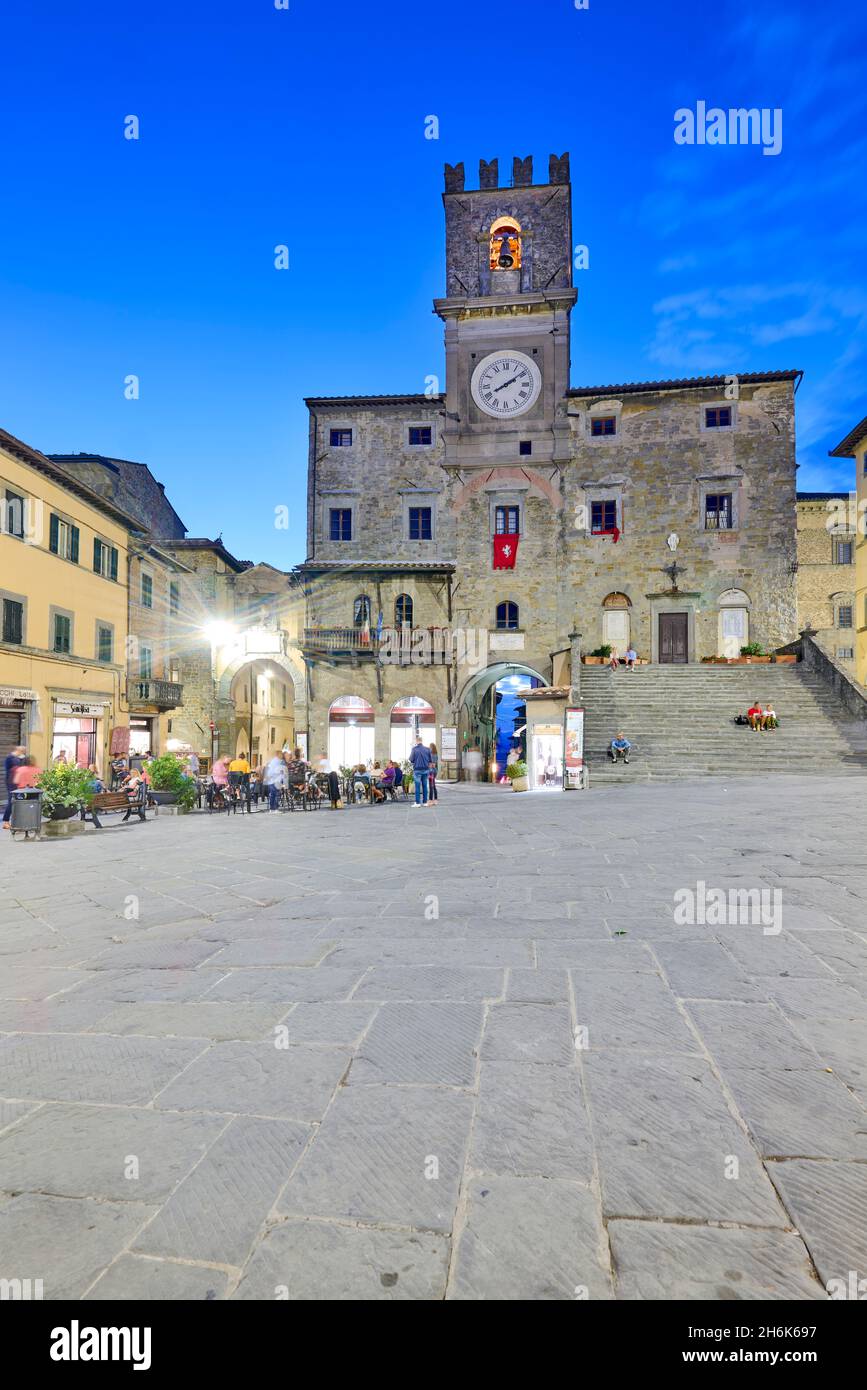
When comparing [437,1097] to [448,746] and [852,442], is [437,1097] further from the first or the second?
[852,442]

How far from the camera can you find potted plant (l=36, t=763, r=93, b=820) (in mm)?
10891

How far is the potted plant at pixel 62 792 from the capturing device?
10.9m

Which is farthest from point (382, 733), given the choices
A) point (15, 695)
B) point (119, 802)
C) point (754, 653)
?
point (754, 653)

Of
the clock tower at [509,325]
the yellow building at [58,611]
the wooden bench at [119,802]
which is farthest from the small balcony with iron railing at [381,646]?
the wooden bench at [119,802]

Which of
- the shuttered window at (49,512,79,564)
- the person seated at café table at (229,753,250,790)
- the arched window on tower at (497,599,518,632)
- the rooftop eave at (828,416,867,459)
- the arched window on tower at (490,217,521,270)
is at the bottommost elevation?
the person seated at café table at (229,753,250,790)

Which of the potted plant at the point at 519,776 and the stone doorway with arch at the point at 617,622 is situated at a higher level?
the stone doorway with arch at the point at 617,622

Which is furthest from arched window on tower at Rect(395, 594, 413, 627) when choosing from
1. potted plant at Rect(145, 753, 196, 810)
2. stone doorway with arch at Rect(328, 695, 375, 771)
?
potted plant at Rect(145, 753, 196, 810)

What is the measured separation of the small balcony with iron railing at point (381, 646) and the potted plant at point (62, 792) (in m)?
15.8

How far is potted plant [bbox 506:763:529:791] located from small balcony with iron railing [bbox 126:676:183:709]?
14799mm

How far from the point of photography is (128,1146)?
222 cm

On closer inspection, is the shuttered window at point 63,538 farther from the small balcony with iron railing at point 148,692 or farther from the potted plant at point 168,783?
the potted plant at point 168,783

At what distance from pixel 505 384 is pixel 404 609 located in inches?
431

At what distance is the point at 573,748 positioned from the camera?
1614 centimetres

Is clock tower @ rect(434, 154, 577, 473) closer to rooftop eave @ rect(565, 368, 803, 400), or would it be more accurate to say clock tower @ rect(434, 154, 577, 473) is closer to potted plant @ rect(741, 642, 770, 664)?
rooftop eave @ rect(565, 368, 803, 400)
